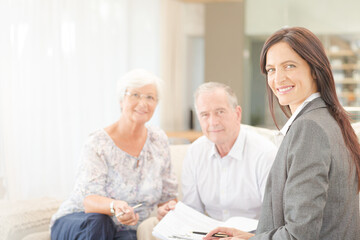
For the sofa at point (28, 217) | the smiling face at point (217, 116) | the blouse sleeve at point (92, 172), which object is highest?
the smiling face at point (217, 116)

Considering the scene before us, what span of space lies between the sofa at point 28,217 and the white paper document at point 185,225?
1.65 ft

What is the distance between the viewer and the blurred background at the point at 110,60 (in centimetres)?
282

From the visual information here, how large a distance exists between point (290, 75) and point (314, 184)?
34 cm

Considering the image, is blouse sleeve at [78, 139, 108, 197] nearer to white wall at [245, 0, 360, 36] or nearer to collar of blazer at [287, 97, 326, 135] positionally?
collar of blazer at [287, 97, 326, 135]

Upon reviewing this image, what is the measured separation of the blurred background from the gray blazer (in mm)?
1283

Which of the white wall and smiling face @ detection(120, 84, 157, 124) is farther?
the white wall

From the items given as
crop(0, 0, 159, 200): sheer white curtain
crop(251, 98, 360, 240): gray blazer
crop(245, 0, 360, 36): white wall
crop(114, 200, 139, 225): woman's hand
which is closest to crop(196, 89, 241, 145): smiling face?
crop(114, 200, 139, 225): woman's hand

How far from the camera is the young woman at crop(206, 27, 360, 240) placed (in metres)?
1.11

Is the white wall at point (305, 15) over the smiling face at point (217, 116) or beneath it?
over

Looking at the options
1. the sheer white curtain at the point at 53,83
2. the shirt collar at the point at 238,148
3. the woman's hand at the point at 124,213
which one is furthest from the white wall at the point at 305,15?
the woman's hand at the point at 124,213

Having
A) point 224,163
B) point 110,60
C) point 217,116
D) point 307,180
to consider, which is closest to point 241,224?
point 224,163

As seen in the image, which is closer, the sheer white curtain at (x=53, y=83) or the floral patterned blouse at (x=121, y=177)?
the floral patterned blouse at (x=121, y=177)

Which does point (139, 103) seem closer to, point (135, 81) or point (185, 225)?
point (135, 81)

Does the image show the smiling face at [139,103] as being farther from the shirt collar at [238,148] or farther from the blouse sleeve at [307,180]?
the blouse sleeve at [307,180]
